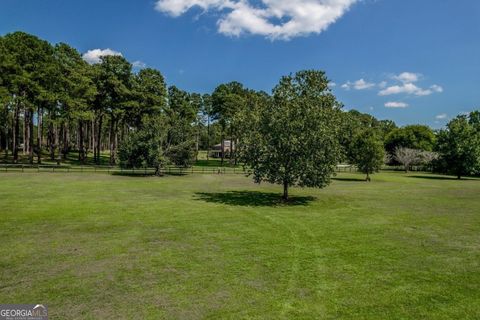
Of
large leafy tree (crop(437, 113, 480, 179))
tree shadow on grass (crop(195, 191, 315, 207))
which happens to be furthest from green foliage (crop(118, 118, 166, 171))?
large leafy tree (crop(437, 113, 480, 179))

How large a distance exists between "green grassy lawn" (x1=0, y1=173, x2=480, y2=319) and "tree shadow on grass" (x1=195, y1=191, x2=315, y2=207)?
2177 millimetres

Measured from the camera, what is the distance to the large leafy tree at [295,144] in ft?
82.7

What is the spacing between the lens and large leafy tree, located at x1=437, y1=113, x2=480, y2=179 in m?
57.4

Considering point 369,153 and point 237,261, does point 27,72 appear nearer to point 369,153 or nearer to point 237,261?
point 369,153

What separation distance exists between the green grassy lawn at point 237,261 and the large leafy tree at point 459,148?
138 feet

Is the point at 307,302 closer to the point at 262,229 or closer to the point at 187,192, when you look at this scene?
the point at 262,229

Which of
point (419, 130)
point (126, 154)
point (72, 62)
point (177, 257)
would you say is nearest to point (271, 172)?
point (177, 257)

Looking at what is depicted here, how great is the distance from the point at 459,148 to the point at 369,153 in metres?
18.8

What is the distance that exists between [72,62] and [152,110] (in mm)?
16228

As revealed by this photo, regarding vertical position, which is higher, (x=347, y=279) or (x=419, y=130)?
(x=419, y=130)

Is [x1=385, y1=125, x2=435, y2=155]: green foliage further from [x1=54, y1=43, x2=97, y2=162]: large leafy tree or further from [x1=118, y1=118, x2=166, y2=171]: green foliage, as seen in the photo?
[x1=54, y1=43, x2=97, y2=162]: large leafy tree

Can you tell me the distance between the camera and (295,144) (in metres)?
25.2

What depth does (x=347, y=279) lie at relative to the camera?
10570 mm

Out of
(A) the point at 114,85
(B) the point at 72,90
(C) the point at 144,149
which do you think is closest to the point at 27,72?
(B) the point at 72,90
